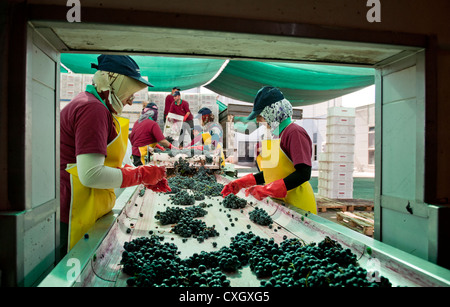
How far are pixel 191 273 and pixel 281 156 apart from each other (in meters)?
1.56

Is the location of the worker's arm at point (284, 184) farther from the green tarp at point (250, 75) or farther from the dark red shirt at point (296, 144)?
the green tarp at point (250, 75)

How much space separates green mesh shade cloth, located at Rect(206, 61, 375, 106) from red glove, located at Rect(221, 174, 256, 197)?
4926 millimetres

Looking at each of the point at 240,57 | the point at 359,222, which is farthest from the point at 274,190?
the point at 359,222

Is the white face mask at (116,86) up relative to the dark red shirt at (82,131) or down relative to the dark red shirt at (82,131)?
up

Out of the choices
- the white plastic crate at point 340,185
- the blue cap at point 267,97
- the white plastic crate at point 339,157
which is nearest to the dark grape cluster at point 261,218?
the blue cap at point 267,97

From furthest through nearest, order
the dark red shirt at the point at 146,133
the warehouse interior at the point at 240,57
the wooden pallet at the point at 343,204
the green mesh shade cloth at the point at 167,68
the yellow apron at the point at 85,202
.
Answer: the green mesh shade cloth at the point at 167,68 < the wooden pallet at the point at 343,204 < the dark red shirt at the point at 146,133 < the yellow apron at the point at 85,202 < the warehouse interior at the point at 240,57

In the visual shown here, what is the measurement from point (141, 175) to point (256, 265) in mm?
997

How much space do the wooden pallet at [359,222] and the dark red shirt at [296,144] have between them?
2892 millimetres

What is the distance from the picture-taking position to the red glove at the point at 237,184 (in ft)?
8.30

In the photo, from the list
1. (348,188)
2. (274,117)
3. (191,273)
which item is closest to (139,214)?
(191,273)

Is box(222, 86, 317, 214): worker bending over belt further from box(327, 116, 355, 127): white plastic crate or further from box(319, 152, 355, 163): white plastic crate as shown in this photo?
box(327, 116, 355, 127): white plastic crate

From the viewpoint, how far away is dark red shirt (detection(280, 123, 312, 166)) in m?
2.31

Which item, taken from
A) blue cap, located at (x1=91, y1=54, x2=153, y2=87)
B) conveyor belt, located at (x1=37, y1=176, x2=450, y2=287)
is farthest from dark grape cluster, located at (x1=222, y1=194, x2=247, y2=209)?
blue cap, located at (x1=91, y1=54, x2=153, y2=87)

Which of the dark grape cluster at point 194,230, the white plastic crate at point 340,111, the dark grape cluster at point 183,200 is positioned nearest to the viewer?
the dark grape cluster at point 194,230
